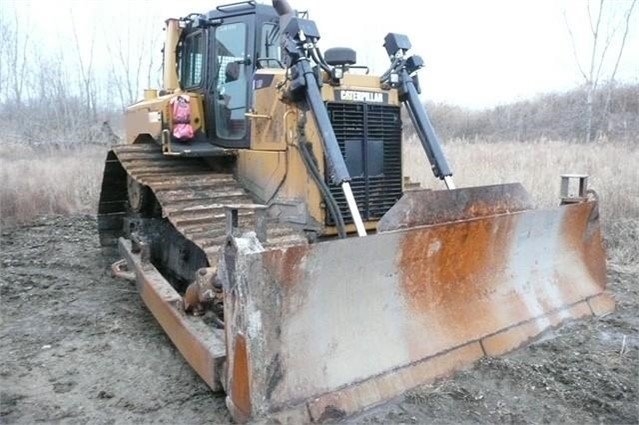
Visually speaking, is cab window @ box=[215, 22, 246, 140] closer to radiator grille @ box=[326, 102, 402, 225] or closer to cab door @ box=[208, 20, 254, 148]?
cab door @ box=[208, 20, 254, 148]

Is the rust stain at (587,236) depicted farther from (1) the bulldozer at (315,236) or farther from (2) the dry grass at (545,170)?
(2) the dry grass at (545,170)

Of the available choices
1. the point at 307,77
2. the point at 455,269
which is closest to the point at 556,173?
the point at 455,269

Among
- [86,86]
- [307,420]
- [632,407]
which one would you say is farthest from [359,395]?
[86,86]

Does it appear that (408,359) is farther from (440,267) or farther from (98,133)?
(98,133)

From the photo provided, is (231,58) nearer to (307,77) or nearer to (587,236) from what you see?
(307,77)

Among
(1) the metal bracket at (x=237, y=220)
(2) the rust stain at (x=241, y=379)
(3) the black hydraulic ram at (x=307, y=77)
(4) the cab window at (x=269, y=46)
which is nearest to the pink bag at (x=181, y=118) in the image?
(4) the cab window at (x=269, y=46)

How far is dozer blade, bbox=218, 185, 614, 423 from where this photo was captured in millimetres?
2688

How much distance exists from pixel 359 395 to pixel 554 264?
2.03 metres

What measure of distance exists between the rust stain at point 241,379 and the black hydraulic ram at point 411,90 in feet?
7.46

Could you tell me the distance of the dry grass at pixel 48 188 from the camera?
8.48m

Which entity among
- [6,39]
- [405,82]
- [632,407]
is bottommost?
[632,407]

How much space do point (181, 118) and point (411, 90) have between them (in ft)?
6.52

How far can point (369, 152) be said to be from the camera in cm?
432

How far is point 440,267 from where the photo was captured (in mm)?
3438
